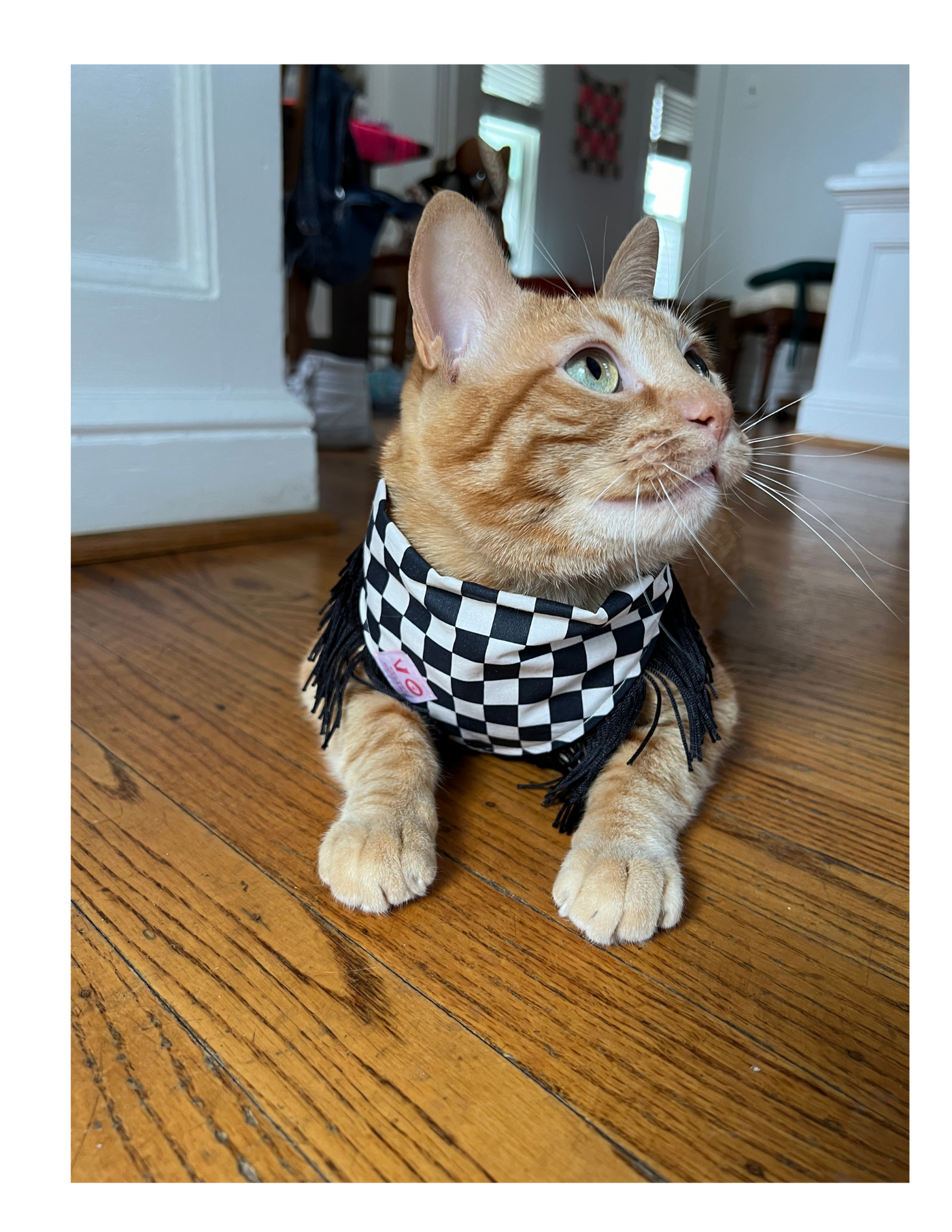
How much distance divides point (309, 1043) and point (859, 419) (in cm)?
495

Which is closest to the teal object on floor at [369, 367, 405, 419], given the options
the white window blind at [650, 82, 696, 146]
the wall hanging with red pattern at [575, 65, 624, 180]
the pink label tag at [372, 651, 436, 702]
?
the pink label tag at [372, 651, 436, 702]

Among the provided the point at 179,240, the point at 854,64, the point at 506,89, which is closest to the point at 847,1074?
the point at 179,240

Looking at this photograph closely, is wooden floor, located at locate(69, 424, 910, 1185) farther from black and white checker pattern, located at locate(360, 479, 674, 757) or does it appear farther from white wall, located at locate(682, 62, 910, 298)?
white wall, located at locate(682, 62, 910, 298)

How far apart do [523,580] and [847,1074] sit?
20.7 inches

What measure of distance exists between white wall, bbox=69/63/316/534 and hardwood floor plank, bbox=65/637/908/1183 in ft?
3.95

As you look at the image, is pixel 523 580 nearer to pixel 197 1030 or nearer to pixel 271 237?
pixel 197 1030

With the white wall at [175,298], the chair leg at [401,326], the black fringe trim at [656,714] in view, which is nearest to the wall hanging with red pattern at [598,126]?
the chair leg at [401,326]

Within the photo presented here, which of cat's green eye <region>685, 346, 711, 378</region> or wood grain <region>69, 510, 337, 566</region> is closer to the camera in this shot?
cat's green eye <region>685, 346, 711, 378</region>

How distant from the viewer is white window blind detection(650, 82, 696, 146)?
354 inches

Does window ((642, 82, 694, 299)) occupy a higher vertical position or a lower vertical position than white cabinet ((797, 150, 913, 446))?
higher

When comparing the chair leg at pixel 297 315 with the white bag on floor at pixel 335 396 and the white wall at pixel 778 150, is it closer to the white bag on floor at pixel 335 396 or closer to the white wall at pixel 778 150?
the white bag on floor at pixel 335 396

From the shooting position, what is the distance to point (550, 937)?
29.0 inches

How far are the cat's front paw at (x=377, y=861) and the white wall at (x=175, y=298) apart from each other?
136 cm

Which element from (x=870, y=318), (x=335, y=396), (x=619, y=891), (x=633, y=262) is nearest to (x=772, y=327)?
(x=870, y=318)
